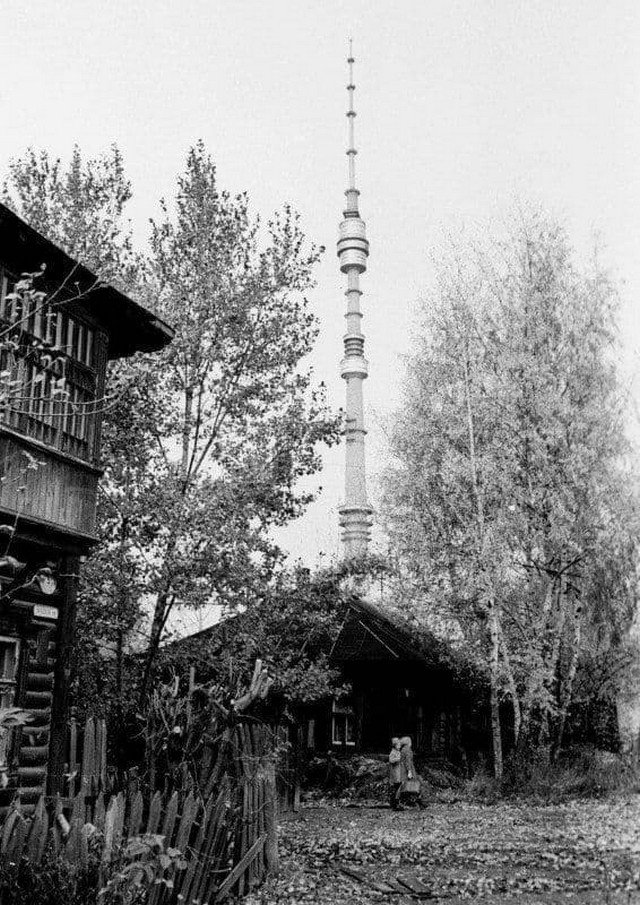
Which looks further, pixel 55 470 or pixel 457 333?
pixel 457 333

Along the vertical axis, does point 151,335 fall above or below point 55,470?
above

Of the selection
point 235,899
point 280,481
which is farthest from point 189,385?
point 235,899

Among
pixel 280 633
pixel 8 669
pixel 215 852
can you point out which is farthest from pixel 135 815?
Result: pixel 280 633

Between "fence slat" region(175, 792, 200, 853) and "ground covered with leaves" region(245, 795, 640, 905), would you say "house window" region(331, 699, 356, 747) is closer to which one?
"ground covered with leaves" region(245, 795, 640, 905)

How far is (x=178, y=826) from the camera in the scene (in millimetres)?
8156

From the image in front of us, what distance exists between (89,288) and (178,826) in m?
6.14

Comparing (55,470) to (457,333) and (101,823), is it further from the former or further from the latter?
(457,333)

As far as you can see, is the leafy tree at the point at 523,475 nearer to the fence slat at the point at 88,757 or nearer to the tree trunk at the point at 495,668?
the tree trunk at the point at 495,668

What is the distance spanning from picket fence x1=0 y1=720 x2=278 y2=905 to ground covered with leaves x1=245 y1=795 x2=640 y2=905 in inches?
20.6

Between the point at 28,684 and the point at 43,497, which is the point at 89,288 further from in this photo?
the point at 28,684

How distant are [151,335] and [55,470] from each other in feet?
11.1

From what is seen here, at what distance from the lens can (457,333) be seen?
1102 inches

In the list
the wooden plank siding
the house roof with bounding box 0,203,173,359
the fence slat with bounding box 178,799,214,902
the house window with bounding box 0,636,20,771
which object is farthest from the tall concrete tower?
the fence slat with bounding box 178,799,214,902

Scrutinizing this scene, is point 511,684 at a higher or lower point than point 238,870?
higher
